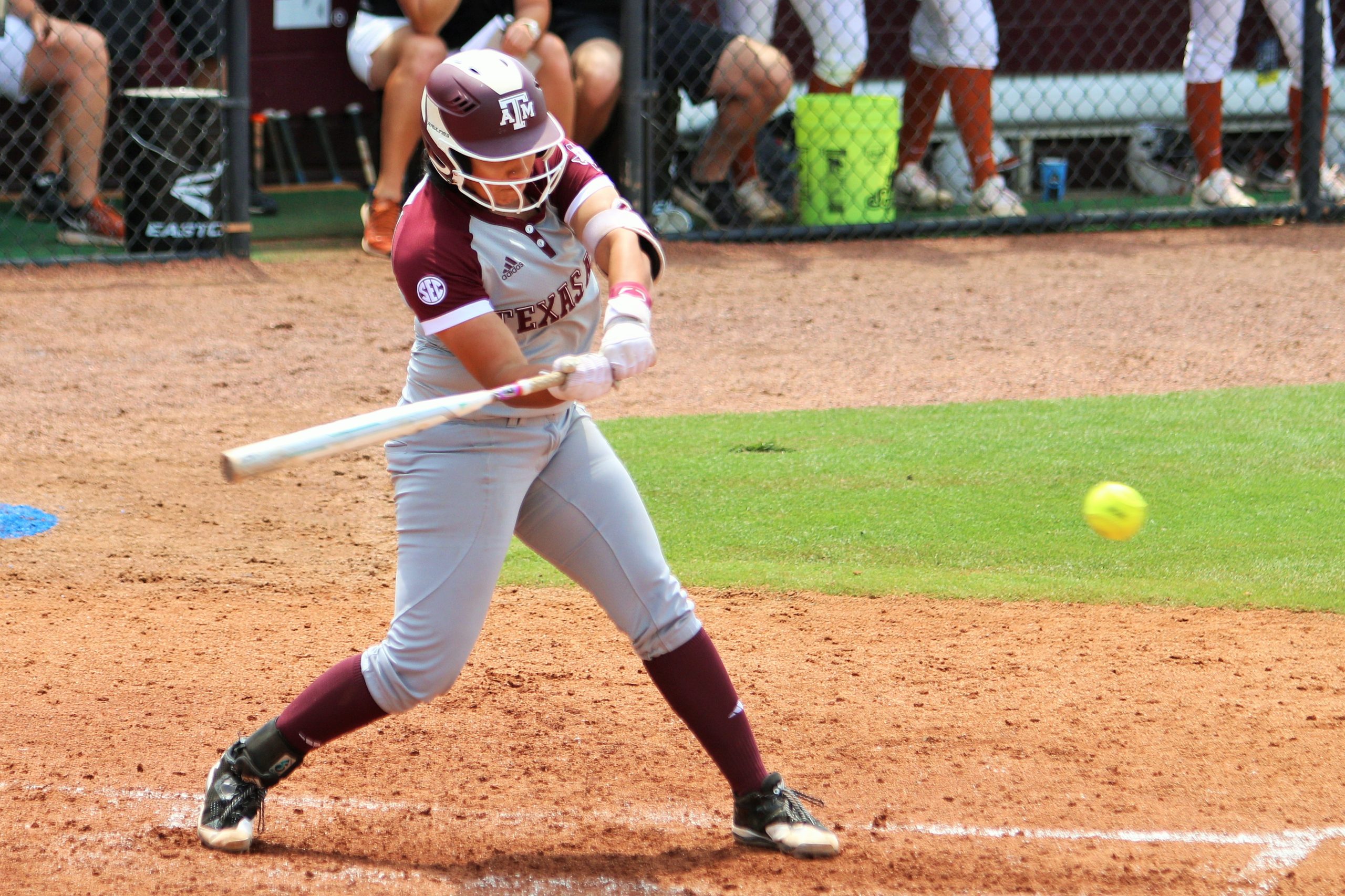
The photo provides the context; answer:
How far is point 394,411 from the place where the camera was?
2729mm

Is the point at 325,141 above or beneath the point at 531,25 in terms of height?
beneath

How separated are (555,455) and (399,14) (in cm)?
558

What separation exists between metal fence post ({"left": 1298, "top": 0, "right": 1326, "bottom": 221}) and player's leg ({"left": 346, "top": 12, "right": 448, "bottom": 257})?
214 inches

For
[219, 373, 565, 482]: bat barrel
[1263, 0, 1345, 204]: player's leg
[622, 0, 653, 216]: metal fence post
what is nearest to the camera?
[219, 373, 565, 482]: bat barrel

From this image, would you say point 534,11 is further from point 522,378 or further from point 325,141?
point 522,378

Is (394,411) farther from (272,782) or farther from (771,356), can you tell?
(771,356)

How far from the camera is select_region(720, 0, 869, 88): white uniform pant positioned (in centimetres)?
889

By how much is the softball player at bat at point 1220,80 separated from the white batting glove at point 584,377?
24.8ft

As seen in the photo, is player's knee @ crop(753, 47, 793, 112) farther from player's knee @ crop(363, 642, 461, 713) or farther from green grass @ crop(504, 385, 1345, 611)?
player's knee @ crop(363, 642, 461, 713)

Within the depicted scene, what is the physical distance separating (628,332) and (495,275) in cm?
29

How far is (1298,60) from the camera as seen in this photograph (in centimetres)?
941

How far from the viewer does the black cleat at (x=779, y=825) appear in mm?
3039

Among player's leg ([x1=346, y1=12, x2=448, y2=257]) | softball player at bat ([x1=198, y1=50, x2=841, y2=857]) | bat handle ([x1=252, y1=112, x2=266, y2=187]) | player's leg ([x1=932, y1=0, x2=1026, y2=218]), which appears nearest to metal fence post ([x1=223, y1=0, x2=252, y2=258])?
player's leg ([x1=346, y1=12, x2=448, y2=257])

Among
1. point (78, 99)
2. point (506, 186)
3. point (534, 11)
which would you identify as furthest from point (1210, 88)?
point (506, 186)
